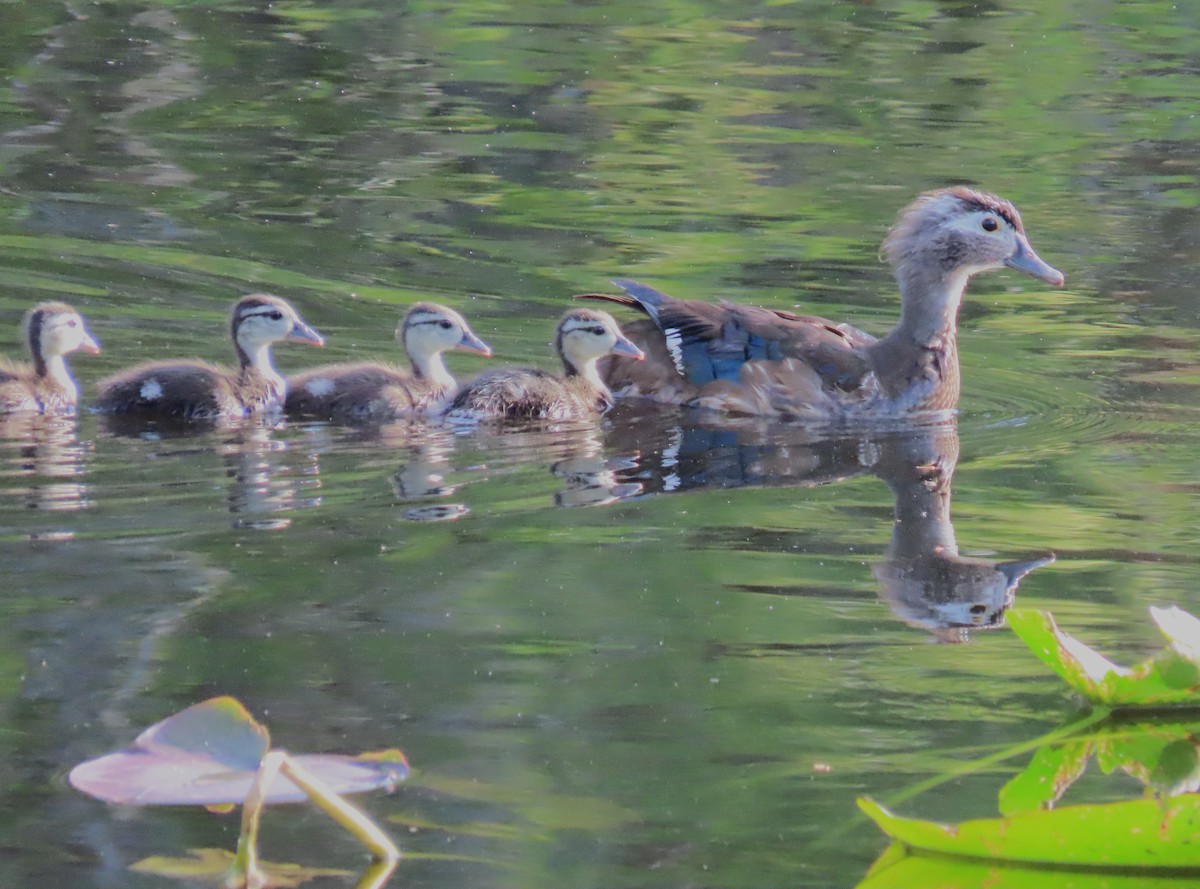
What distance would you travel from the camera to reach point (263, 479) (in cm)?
738

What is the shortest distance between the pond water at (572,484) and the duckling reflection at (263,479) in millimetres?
26

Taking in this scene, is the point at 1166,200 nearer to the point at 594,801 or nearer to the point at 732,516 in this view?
the point at 732,516

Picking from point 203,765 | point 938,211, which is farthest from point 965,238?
point 203,765

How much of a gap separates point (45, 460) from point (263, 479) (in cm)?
85

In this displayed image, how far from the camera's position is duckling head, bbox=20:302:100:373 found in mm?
8680

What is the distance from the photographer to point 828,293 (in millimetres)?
11211

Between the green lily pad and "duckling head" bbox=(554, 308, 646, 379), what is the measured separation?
5.54 m

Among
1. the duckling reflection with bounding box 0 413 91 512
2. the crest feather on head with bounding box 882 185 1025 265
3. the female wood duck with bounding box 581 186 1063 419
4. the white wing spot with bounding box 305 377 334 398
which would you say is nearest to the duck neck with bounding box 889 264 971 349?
the female wood duck with bounding box 581 186 1063 419

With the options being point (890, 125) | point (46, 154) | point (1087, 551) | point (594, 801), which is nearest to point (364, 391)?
point (1087, 551)

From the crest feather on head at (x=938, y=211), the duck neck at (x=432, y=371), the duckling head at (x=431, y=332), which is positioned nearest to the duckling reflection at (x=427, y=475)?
the duck neck at (x=432, y=371)

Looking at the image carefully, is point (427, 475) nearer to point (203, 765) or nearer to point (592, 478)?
point (592, 478)

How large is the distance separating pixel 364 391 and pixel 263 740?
483 cm

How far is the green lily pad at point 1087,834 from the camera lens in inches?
147

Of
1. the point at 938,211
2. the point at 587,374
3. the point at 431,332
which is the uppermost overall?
the point at 938,211
